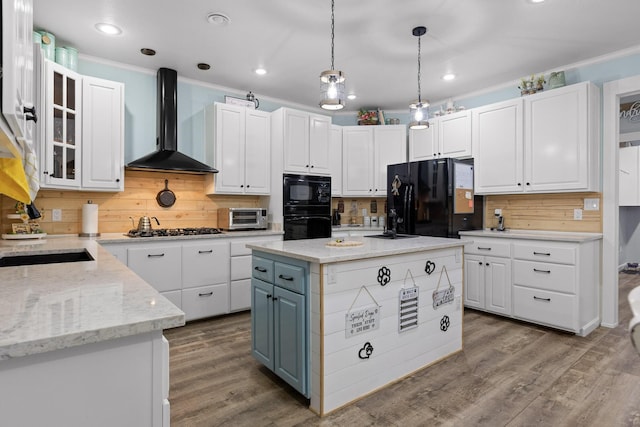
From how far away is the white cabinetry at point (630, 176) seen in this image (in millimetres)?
5934

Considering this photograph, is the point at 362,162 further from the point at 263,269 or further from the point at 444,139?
the point at 263,269

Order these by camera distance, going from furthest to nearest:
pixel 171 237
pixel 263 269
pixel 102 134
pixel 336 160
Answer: pixel 336 160 → pixel 171 237 → pixel 102 134 → pixel 263 269

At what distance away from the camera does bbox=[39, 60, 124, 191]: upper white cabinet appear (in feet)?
9.40

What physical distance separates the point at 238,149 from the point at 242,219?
799 millimetres

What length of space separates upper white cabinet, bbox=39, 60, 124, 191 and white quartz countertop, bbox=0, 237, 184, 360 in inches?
70.1

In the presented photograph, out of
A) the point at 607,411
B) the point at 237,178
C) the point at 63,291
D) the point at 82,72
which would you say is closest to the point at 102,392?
the point at 63,291

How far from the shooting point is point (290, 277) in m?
2.13

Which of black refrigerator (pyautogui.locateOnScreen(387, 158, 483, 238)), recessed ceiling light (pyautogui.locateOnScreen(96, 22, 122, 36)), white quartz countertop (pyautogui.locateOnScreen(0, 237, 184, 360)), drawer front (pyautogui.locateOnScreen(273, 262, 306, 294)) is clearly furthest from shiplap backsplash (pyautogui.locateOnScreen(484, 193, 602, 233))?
recessed ceiling light (pyautogui.locateOnScreen(96, 22, 122, 36))

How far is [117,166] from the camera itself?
3.36 m

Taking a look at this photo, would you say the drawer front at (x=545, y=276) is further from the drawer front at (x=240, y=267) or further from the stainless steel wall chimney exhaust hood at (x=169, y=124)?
the stainless steel wall chimney exhaust hood at (x=169, y=124)

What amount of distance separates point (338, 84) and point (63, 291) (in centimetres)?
191

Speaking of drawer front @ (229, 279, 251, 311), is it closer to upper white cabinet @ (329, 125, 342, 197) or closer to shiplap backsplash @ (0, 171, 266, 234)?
shiplap backsplash @ (0, 171, 266, 234)

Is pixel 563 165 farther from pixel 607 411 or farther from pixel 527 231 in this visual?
pixel 607 411

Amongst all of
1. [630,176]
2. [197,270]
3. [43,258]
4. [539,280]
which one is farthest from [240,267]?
[630,176]
